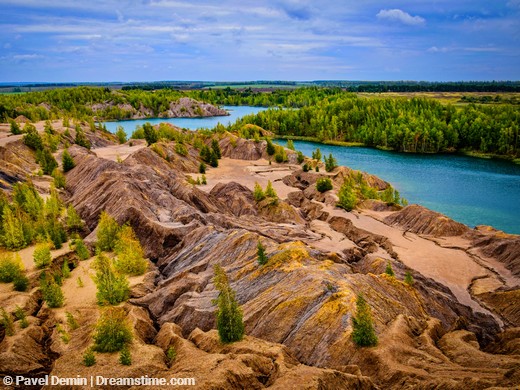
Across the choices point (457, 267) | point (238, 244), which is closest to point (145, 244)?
point (238, 244)

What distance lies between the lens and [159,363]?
2150cm

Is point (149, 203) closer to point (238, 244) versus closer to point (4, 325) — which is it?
point (238, 244)

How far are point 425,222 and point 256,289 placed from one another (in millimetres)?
33048

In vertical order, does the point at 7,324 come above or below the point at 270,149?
below

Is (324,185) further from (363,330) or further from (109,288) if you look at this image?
(363,330)

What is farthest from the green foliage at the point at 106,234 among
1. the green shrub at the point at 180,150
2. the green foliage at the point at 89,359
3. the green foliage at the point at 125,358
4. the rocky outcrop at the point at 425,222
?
the green shrub at the point at 180,150

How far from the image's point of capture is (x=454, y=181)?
9306cm

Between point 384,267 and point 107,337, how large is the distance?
25348 mm

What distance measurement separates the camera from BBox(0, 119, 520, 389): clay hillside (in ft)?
66.7

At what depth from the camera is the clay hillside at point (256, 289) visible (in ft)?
66.7

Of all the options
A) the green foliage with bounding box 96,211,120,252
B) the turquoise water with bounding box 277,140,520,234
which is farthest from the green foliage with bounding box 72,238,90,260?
the turquoise water with bounding box 277,140,520,234

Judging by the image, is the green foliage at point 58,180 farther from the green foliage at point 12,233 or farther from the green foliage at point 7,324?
the green foliage at point 7,324

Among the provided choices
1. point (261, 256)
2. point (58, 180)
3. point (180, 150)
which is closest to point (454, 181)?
point (180, 150)

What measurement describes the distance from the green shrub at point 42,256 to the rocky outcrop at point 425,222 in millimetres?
40666
